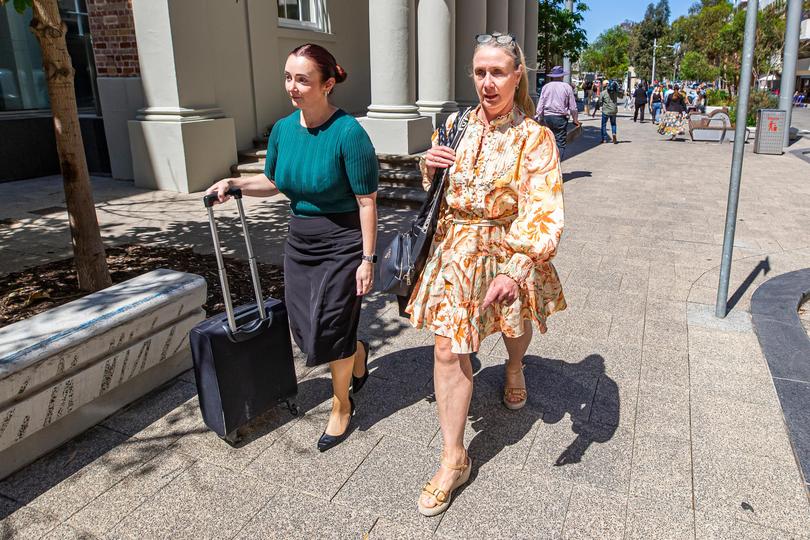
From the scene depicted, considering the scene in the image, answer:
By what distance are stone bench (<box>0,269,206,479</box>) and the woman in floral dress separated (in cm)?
162

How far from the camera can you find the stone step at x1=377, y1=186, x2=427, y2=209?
903cm

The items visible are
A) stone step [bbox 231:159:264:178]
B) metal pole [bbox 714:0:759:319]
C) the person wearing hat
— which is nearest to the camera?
metal pole [bbox 714:0:759:319]

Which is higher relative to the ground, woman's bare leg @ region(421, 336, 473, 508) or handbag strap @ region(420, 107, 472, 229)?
handbag strap @ region(420, 107, 472, 229)

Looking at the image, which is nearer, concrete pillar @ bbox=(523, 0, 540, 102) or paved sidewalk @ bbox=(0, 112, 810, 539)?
paved sidewalk @ bbox=(0, 112, 810, 539)

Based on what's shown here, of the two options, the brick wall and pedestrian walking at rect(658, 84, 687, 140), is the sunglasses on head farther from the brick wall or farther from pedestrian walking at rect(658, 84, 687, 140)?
pedestrian walking at rect(658, 84, 687, 140)

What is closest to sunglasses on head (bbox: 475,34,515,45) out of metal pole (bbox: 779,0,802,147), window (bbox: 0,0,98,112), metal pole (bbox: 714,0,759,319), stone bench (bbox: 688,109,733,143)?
metal pole (bbox: 714,0,759,319)

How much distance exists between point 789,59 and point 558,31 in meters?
11.2

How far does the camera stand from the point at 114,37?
9.65m

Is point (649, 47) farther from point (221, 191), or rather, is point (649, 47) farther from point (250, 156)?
point (221, 191)

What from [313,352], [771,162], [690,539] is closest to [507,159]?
[313,352]

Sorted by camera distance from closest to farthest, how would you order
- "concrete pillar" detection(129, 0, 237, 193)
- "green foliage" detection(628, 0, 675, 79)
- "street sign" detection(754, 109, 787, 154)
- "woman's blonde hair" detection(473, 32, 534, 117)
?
"woman's blonde hair" detection(473, 32, 534, 117) < "concrete pillar" detection(129, 0, 237, 193) < "street sign" detection(754, 109, 787, 154) < "green foliage" detection(628, 0, 675, 79)

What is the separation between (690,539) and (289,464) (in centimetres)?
181

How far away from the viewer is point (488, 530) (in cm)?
263

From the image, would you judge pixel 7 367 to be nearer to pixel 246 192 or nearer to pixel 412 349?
pixel 246 192
